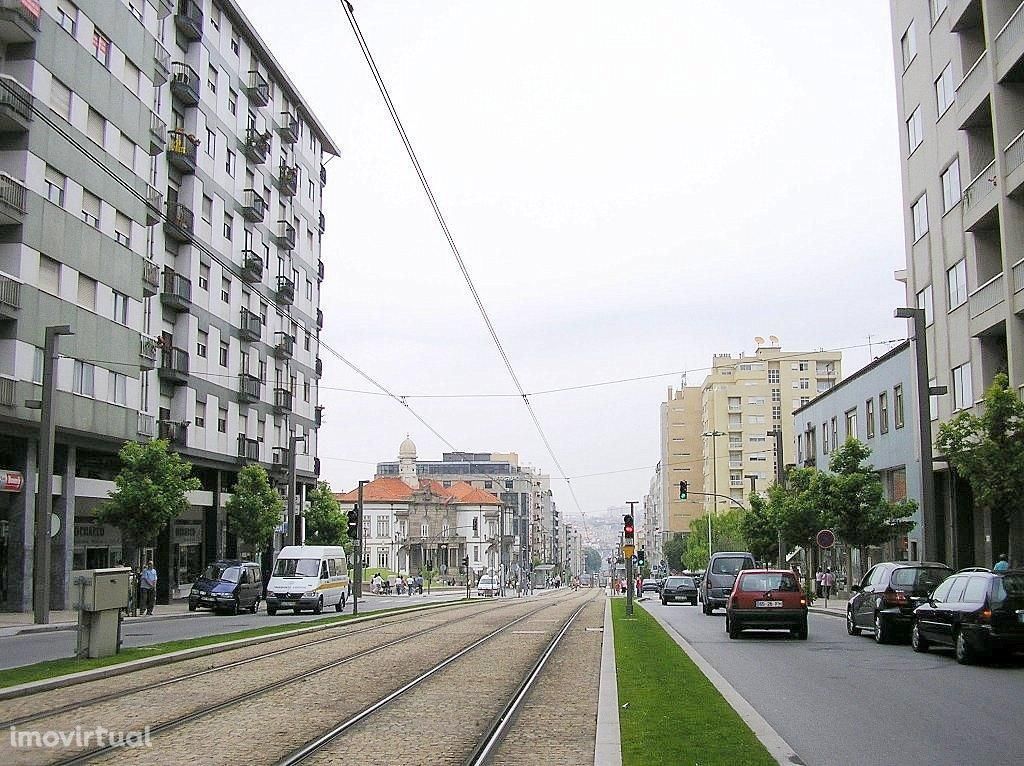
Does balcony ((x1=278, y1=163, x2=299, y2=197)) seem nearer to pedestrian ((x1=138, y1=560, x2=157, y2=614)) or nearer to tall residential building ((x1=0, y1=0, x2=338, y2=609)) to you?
tall residential building ((x1=0, y1=0, x2=338, y2=609))

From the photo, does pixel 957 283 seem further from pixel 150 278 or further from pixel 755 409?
pixel 755 409

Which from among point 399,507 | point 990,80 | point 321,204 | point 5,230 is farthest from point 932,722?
point 399,507

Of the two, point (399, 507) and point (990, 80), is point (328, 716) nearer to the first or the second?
Answer: point (990, 80)

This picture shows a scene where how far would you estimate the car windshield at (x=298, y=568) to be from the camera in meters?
40.8

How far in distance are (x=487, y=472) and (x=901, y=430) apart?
146m

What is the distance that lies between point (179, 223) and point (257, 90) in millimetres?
12565

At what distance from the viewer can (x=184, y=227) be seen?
4719 cm

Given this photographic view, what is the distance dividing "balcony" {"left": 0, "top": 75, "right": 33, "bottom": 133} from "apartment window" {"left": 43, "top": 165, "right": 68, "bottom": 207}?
190cm

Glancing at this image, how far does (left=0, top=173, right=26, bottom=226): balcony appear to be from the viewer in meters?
33.1

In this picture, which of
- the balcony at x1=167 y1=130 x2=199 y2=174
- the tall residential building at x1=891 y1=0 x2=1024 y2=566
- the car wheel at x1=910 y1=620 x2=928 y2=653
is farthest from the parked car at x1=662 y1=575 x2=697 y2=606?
the car wheel at x1=910 y1=620 x2=928 y2=653

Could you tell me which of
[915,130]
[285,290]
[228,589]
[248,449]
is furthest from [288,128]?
[915,130]

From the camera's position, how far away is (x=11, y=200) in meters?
33.6

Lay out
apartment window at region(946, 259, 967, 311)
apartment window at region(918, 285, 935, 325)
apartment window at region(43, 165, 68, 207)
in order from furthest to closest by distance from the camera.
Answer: apartment window at region(918, 285, 935, 325) < apartment window at region(43, 165, 68, 207) < apartment window at region(946, 259, 967, 311)

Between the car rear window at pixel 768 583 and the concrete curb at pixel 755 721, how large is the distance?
6966 mm
